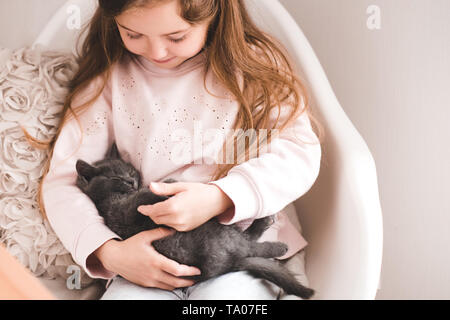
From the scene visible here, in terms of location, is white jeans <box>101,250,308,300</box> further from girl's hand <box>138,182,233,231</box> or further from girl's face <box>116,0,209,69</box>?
girl's face <box>116,0,209,69</box>

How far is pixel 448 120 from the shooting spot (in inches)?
38.9

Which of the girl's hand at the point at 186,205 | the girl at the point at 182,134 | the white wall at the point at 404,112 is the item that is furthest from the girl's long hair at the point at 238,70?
the white wall at the point at 404,112

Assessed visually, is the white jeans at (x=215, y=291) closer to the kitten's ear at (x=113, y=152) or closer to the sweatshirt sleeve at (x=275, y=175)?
the sweatshirt sleeve at (x=275, y=175)

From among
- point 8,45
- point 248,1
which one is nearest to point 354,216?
point 248,1

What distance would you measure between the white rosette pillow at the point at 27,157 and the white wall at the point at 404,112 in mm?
598

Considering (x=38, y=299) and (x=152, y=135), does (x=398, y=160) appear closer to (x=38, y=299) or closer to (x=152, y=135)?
(x=152, y=135)

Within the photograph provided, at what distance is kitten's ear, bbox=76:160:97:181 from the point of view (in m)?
0.83

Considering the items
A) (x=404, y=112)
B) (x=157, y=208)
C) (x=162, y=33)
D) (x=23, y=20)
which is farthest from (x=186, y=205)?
(x=23, y=20)

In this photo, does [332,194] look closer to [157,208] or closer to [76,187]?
[157,208]

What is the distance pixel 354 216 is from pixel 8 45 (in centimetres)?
84

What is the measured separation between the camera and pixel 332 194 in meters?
0.91

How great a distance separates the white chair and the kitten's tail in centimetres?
7

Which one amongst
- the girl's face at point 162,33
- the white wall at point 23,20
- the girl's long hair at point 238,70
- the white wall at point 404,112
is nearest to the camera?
the girl's face at point 162,33

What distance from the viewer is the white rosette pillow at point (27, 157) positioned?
90 centimetres
